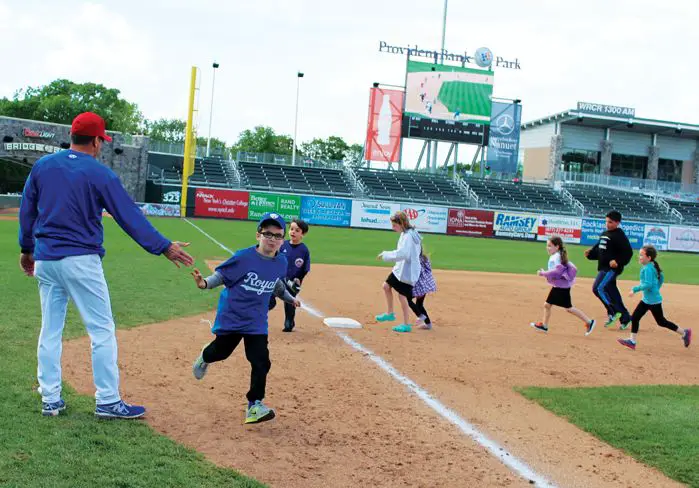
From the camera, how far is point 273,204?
43500mm

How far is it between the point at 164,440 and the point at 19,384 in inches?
71.2

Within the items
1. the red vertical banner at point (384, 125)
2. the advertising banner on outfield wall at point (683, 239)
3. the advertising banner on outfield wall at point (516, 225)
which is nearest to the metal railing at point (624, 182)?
the advertising banner on outfield wall at point (683, 239)

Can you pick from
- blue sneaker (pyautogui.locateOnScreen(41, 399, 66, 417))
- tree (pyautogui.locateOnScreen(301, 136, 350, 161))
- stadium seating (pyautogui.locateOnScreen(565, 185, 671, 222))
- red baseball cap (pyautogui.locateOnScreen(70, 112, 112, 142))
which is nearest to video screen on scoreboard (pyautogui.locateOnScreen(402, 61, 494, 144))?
stadium seating (pyautogui.locateOnScreen(565, 185, 671, 222))

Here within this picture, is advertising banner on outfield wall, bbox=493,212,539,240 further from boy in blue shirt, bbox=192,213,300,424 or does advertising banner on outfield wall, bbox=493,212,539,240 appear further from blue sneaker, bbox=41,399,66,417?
blue sneaker, bbox=41,399,66,417

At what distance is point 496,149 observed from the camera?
181ft

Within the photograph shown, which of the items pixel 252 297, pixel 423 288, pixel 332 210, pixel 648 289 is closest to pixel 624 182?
pixel 332 210

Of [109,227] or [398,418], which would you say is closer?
[398,418]

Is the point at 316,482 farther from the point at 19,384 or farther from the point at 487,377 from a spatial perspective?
the point at 487,377

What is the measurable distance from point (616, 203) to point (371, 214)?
21131mm

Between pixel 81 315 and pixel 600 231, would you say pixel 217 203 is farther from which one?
pixel 81 315

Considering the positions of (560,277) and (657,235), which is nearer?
(560,277)

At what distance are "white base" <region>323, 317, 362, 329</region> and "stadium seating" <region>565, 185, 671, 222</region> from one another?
42920 mm

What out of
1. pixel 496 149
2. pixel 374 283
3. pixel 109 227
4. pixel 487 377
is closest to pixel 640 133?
pixel 496 149

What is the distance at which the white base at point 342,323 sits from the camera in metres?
9.82
